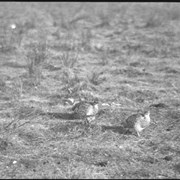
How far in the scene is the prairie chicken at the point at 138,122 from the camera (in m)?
3.43

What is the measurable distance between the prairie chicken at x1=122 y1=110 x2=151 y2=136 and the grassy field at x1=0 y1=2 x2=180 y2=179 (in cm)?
9

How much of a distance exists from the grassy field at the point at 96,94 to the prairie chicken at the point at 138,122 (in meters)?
0.09

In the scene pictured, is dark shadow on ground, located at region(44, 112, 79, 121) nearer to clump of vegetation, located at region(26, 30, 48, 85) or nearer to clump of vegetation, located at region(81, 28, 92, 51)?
clump of vegetation, located at region(26, 30, 48, 85)

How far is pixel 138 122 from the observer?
3443 millimetres

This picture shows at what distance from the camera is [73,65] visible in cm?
550

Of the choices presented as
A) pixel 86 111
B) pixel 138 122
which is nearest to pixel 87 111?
pixel 86 111

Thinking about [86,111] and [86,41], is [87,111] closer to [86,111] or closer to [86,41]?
[86,111]

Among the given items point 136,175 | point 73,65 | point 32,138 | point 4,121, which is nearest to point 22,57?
point 73,65

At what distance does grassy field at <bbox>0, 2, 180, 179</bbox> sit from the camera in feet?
9.74

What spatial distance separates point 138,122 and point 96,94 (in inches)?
46.9

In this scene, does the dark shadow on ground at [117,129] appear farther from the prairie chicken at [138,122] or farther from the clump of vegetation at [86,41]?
the clump of vegetation at [86,41]

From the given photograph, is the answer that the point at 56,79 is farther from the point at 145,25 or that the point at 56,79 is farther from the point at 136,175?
the point at 145,25

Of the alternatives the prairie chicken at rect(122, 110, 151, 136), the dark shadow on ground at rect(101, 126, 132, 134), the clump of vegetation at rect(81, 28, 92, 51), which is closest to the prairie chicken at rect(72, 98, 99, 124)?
the dark shadow on ground at rect(101, 126, 132, 134)

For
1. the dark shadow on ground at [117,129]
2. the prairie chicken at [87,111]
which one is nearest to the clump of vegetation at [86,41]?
the prairie chicken at [87,111]
